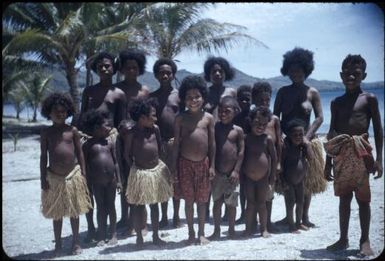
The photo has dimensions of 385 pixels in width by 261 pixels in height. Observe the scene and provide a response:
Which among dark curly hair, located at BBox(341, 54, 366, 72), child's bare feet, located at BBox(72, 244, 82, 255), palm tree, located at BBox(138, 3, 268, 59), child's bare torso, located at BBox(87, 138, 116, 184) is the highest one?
palm tree, located at BBox(138, 3, 268, 59)

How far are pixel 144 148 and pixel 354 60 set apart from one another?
224 centimetres

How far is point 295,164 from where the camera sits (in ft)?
15.5

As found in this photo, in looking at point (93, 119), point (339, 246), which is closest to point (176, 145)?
point (93, 119)

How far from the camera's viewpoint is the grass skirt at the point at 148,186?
169 inches

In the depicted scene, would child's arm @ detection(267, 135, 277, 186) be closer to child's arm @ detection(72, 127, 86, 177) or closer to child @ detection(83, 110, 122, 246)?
child @ detection(83, 110, 122, 246)

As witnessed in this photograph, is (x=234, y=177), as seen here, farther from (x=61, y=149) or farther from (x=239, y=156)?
(x=61, y=149)

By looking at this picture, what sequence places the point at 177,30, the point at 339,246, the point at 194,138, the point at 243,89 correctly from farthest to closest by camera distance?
the point at 177,30, the point at 243,89, the point at 194,138, the point at 339,246

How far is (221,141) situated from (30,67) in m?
13.1

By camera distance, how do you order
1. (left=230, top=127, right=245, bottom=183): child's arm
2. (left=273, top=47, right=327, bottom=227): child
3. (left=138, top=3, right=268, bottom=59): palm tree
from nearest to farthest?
1. (left=230, top=127, right=245, bottom=183): child's arm
2. (left=273, top=47, right=327, bottom=227): child
3. (left=138, top=3, right=268, bottom=59): palm tree

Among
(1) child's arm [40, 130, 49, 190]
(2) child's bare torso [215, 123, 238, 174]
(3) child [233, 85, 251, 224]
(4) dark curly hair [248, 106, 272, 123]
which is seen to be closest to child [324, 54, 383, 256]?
(4) dark curly hair [248, 106, 272, 123]

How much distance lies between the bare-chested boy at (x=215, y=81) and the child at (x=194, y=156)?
0.73 meters

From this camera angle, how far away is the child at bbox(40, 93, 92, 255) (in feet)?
13.6

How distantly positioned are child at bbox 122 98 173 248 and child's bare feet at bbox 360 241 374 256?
193cm

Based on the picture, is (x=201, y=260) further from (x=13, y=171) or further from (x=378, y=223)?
(x=13, y=171)
